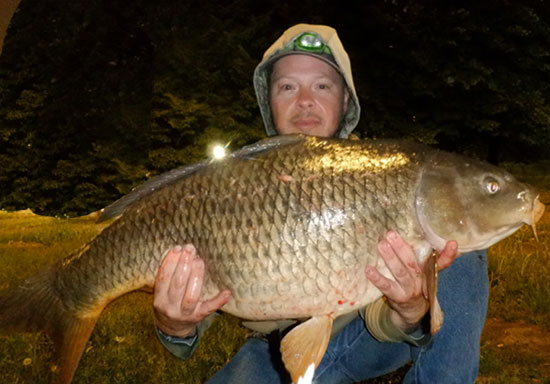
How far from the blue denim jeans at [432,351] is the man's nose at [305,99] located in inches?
34.7

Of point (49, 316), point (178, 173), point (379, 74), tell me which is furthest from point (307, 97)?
point (379, 74)

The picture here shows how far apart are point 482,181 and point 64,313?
4.39ft

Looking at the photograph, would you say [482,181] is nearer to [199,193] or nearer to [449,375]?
[449,375]

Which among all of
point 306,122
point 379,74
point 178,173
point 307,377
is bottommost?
point 379,74

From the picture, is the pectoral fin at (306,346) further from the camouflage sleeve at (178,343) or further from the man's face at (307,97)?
the man's face at (307,97)

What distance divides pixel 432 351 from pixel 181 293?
0.80 metres

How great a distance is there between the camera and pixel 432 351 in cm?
178

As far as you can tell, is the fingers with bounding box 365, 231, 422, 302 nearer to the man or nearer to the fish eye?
the man

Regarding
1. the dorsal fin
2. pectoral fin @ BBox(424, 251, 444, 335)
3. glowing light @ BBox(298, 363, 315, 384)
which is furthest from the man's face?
glowing light @ BBox(298, 363, 315, 384)

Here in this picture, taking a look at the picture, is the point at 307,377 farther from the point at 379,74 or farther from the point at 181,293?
the point at 379,74

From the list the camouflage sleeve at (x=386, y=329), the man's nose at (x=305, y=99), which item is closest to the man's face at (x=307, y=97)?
the man's nose at (x=305, y=99)

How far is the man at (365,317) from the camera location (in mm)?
1609

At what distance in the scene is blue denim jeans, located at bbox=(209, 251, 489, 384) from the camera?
1.77m

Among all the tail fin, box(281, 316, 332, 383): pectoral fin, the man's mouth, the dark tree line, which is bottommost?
the dark tree line
